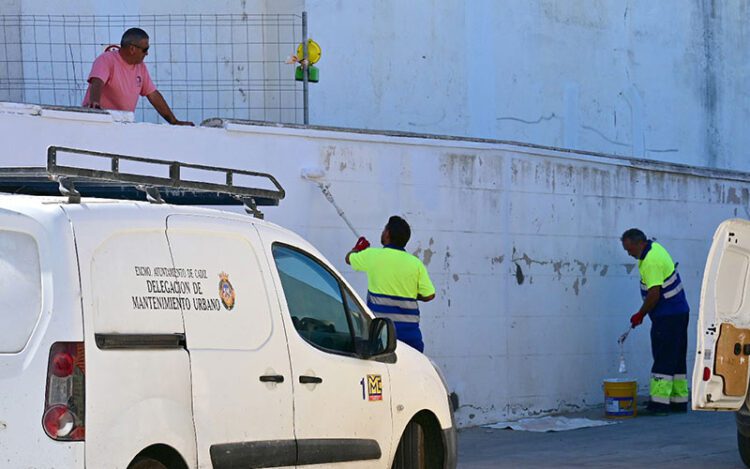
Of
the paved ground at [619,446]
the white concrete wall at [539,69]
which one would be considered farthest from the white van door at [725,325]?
the white concrete wall at [539,69]

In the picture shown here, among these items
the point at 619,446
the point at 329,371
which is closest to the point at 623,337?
the point at 619,446

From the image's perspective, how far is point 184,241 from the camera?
6.60m

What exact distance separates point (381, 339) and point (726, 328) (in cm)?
309

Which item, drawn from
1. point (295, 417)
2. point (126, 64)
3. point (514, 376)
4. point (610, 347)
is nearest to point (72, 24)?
point (126, 64)

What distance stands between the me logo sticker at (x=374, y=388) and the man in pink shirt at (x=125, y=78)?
447cm

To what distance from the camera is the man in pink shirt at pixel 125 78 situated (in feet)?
38.1

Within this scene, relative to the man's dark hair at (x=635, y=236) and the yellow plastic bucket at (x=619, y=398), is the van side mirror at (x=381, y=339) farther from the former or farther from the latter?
the man's dark hair at (x=635, y=236)

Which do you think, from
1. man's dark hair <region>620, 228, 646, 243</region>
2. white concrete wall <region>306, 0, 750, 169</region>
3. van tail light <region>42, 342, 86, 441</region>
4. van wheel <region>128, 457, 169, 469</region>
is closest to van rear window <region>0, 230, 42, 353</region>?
van tail light <region>42, 342, 86, 441</region>

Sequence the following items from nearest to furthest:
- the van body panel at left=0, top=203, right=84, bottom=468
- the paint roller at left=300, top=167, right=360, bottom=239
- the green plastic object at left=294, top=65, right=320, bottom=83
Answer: the van body panel at left=0, top=203, right=84, bottom=468, the paint roller at left=300, top=167, right=360, bottom=239, the green plastic object at left=294, top=65, right=320, bottom=83

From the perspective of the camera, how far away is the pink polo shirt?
1163 cm

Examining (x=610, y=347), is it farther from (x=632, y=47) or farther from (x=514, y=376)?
(x=632, y=47)

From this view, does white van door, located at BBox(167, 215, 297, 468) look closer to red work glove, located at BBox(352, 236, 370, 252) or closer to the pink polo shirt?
red work glove, located at BBox(352, 236, 370, 252)

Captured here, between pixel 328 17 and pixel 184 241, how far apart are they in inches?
310

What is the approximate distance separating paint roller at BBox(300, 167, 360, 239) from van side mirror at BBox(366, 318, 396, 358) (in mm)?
4217
